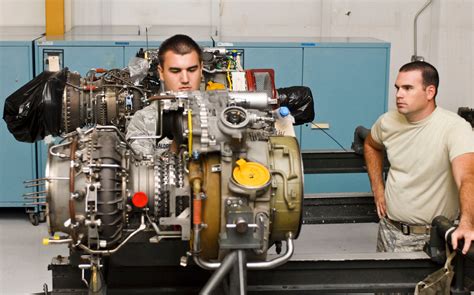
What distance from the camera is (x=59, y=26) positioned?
532 centimetres

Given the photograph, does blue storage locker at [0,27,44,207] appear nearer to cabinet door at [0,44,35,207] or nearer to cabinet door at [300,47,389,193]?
cabinet door at [0,44,35,207]

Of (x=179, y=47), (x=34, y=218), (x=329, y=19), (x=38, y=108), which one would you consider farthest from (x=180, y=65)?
(x=329, y=19)

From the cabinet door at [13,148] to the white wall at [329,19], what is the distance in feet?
2.72

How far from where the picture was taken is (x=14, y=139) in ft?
16.4

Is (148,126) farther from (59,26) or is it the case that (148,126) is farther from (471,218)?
(59,26)

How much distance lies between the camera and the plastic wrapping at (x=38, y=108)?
3.59m

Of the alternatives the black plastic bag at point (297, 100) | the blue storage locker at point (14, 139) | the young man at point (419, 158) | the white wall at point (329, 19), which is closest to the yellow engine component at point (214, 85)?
the black plastic bag at point (297, 100)

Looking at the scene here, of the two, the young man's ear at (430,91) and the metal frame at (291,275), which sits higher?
the young man's ear at (430,91)

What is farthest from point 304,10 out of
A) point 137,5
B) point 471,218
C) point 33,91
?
point 471,218

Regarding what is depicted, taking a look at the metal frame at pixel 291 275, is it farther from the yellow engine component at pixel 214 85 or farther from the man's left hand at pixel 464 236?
the yellow engine component at pixel 214 85

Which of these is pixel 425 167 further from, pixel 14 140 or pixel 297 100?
pixel 14 140

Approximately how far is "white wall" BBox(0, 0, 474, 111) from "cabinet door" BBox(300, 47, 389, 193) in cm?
67

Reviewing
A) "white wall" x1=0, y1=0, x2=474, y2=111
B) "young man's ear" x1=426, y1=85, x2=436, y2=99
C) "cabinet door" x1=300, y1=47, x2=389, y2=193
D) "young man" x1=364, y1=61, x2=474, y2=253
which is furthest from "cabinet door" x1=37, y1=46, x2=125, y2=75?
"young man's ear" x1=426, y1=85, x2=436, y2=99

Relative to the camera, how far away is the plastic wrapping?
141 inches
